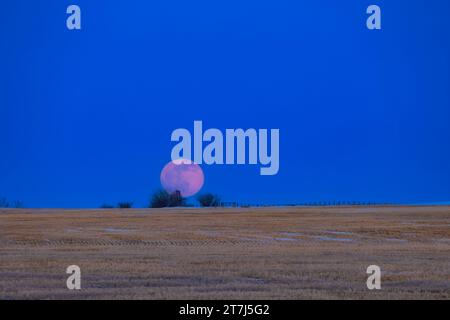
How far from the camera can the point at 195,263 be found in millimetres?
29391

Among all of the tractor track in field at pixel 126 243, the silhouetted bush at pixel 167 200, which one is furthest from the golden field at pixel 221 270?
the silhouetted bush at pixel 167 200

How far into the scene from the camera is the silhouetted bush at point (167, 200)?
171050 mm

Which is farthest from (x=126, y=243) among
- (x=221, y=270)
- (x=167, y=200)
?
(x=167, y=200)

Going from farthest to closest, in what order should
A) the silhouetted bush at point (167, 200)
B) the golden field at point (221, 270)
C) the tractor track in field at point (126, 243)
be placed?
1. the silhouetted bush at point (167, 200)
2. the tractor track in field at point (126, 243)
3. the golden field at point (221, 270)

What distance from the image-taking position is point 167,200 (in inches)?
6895

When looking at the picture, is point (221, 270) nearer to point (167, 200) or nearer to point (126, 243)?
point (126, 243)

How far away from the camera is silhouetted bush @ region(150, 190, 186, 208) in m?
171

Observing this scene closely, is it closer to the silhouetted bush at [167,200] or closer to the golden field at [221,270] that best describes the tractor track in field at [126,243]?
the golden field at [221,270]

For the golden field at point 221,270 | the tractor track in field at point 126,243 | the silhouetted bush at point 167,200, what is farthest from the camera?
the silhouetted bush at point 167,200

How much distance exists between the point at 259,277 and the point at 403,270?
5234 mm

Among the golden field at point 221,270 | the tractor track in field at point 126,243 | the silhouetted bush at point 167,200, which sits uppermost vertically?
the silhouetted bush at point 167,200

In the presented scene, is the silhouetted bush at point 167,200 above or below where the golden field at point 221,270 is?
above
